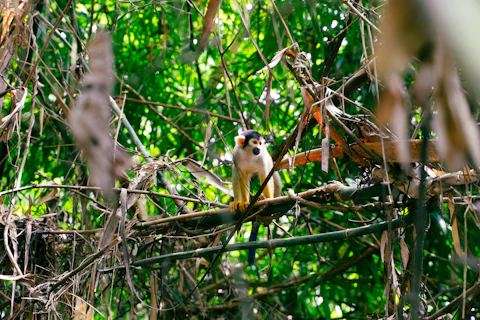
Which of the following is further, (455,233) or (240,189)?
(240,189)

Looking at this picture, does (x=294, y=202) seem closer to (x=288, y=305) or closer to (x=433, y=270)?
(x=288, y=305)

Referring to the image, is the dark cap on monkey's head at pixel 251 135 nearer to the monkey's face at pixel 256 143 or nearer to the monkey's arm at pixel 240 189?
the monkey's face at pixel 256 143

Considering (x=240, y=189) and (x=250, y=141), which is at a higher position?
(x=250, y=141)

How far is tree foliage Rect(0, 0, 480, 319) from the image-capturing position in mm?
759

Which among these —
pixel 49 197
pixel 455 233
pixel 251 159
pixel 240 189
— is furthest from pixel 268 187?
pixel 455 233

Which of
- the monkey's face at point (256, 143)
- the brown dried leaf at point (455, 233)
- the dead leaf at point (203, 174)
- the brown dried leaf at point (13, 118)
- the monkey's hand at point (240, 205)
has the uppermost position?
the brown dried leaf at point (13, 118)

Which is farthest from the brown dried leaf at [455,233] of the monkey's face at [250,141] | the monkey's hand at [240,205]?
the monkey's face at [250,141]

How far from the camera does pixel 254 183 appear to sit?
4512mm

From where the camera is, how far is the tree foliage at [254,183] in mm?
759

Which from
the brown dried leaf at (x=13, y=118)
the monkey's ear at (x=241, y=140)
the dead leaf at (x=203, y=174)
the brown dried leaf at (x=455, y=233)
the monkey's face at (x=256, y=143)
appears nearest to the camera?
the brown dried leaf at (x=455, y=233)

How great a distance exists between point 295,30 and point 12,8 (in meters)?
2.59

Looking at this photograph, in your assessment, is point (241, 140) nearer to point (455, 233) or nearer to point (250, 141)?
point (250, 141)

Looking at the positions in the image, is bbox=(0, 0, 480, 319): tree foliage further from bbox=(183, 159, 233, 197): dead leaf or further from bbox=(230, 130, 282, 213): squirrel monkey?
bbox=(230, 130, 282, 213): squirrel monkey

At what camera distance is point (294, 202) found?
263cm
